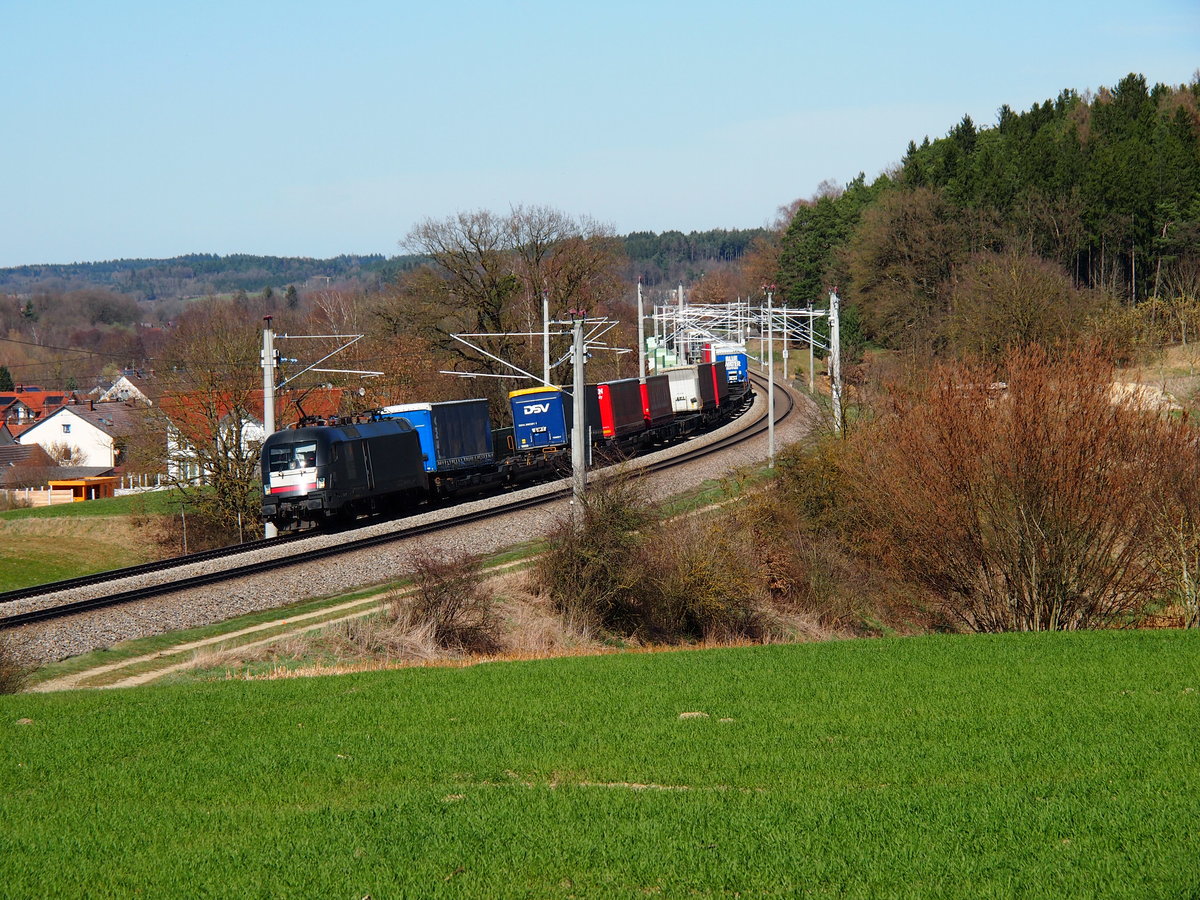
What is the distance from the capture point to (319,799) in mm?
9984

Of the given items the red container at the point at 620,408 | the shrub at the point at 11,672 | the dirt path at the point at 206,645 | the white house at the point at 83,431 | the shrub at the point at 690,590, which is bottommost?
the white house at the point at 83,431

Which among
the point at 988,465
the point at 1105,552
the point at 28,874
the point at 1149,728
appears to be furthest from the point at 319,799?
the point at 1105,552

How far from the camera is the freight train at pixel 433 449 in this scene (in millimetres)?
32719

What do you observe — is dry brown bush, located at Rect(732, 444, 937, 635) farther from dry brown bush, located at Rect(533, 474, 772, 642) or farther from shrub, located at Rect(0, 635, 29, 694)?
shrub, located at Rect(0, 635, 29, 694)

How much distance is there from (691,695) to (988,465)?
1128 cm

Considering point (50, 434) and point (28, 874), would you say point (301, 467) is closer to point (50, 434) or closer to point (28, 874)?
point (28, 874)

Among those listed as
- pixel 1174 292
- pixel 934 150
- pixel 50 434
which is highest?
pixel 934 150

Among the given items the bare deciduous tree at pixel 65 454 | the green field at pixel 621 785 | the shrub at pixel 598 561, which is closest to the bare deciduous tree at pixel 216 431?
the shrub at pixel 598 561

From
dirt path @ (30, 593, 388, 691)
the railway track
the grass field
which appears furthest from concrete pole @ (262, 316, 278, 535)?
dirt path @ (30, 593, 388, 691)

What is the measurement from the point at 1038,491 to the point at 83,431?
96.0m

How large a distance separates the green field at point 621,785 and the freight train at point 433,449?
1683 cm

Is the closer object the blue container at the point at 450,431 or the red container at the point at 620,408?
the blue container at the point at 450,431

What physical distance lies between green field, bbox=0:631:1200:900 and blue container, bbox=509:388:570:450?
2883 cm

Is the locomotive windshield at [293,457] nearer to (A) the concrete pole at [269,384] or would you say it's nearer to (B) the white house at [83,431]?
(A) the concrete pole at [269,384]
